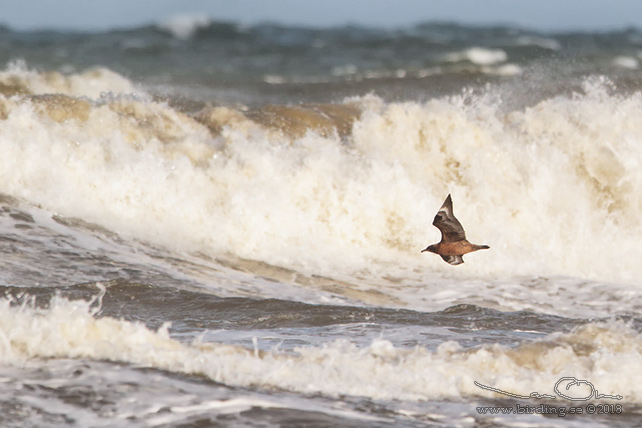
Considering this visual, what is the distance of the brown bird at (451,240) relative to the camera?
6.44 meters

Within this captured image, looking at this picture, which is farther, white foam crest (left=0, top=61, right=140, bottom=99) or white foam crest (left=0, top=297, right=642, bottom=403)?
white foam crest (left=0, top=61, right=140, bottom=99)

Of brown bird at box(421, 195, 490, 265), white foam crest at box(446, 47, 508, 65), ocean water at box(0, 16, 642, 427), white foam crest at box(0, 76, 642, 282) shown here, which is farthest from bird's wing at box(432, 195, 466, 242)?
white foam crest at box(446, 47, 508, 65)

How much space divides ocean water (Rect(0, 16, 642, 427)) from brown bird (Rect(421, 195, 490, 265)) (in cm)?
59

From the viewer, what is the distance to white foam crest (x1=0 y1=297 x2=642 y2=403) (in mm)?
5406

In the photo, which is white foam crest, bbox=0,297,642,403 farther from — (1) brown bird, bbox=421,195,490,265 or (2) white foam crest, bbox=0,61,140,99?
(2) white foam crest, bbox=0,61,140,99

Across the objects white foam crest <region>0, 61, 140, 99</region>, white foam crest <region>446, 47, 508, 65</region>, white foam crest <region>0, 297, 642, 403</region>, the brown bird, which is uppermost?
white foam crest <region>446, 47, 508, 65</region>

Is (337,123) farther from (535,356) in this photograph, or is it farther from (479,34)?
(479,34)

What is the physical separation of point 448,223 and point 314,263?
425 centimetres

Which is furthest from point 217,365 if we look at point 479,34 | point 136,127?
point 479,34

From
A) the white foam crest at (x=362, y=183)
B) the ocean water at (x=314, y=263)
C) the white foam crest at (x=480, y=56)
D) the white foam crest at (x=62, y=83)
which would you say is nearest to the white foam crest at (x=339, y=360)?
the ocean water at (x=314, y=263)

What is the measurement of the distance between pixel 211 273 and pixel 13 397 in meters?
4.76

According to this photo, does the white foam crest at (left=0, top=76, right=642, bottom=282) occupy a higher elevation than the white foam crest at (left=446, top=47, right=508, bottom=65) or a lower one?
lower

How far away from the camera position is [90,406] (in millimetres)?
4793

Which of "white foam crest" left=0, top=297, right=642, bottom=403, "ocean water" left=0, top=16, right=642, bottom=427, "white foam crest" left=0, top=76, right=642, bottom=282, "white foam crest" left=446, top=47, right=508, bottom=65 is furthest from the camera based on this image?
"white foam crest" left=446, top=47, right=508, bottom=65
